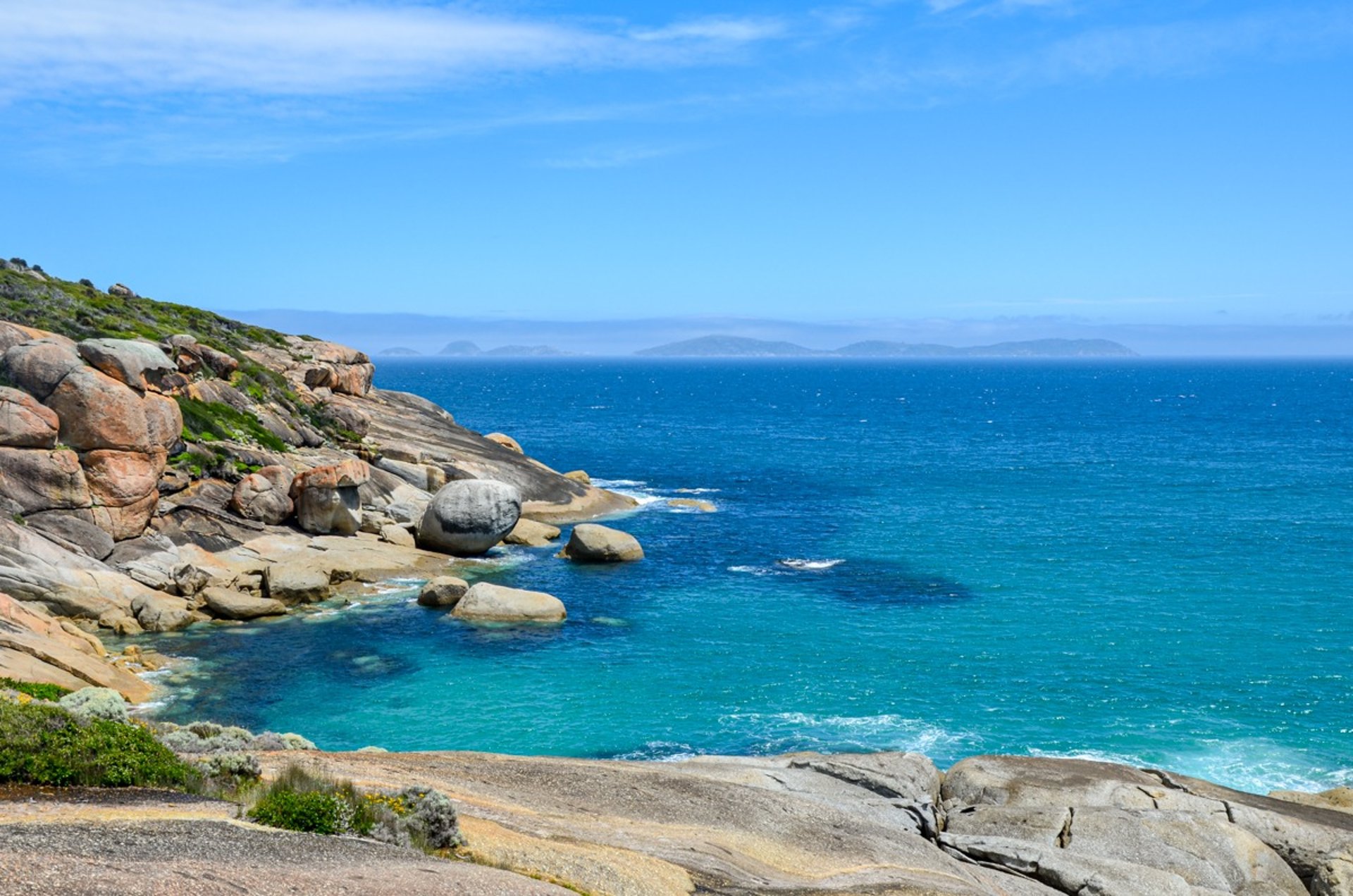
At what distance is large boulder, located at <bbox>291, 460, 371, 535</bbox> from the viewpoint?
188ft

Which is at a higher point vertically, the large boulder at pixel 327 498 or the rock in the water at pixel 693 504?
the large boulder at pixel 327 498

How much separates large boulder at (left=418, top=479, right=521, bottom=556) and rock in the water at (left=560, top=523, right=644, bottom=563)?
173 inches

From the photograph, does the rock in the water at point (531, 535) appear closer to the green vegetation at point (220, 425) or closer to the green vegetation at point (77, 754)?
the green vegetation at point (220, 425)

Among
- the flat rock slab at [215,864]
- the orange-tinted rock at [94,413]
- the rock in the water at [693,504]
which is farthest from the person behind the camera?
the rock in the water at [693,504]

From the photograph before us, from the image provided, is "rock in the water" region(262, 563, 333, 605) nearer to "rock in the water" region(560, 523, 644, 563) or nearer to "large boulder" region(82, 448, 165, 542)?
"large boulder" region(82, 448, 165, 542)

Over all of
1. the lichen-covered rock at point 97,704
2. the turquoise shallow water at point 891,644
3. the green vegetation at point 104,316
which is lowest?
the turquoise shallow water at point 891,644

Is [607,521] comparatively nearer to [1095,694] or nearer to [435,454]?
[435,454]

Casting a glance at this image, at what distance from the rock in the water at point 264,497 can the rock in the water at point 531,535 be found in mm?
12688

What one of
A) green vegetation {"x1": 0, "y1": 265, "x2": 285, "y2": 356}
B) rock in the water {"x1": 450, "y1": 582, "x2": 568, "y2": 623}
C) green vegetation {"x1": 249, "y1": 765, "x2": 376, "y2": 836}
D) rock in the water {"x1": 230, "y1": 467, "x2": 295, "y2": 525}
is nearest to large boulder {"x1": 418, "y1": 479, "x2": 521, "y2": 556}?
rock in the water {"x1": 230, "y1": 467, "x2": 295, "y2": 525}

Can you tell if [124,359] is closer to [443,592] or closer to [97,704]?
[443,592]

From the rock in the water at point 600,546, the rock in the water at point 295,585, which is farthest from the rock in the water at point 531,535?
the rock in the water at point 295,585

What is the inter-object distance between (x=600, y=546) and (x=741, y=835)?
1578 inches

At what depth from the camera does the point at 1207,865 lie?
79.5 ft

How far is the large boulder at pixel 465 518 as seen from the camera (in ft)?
197
